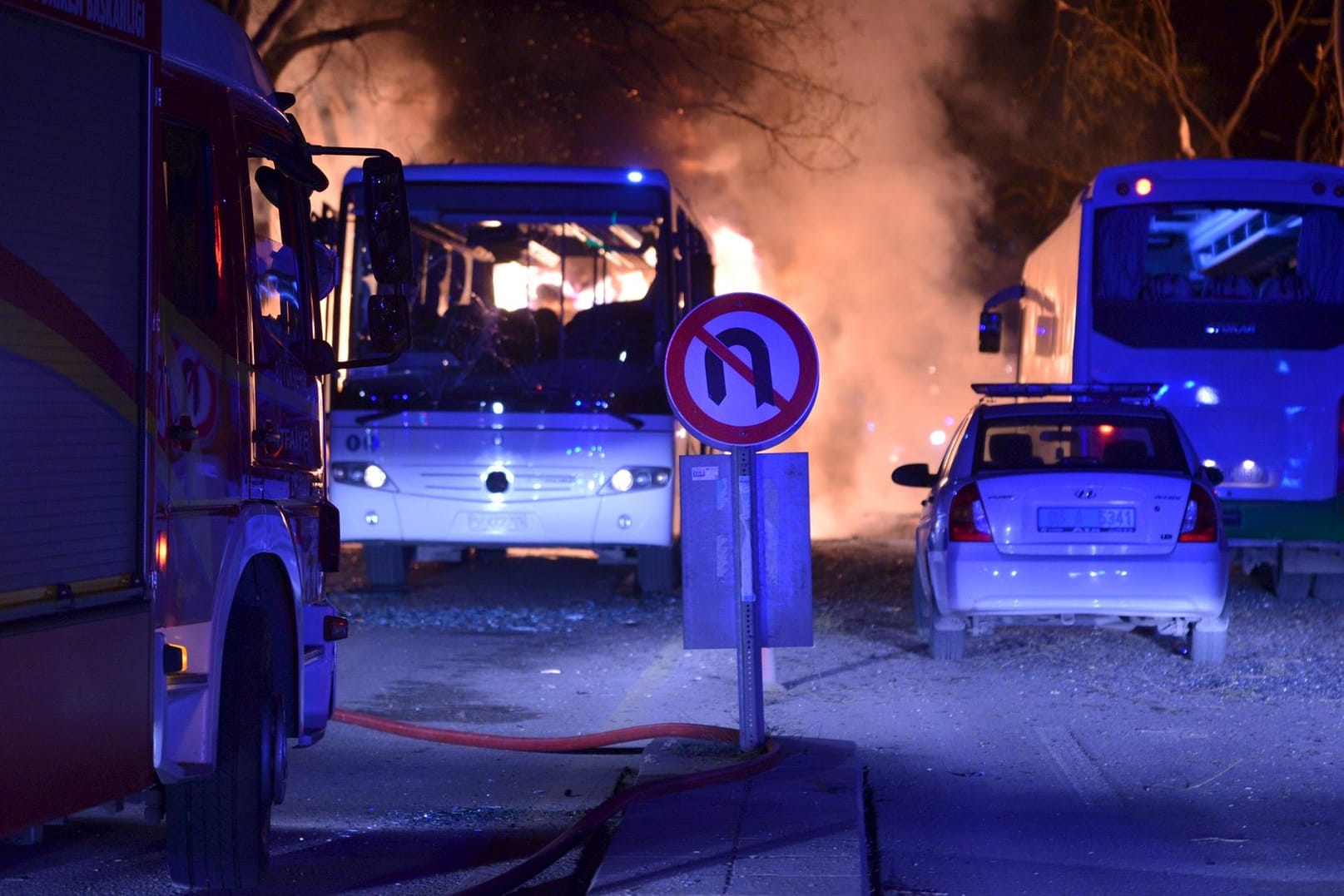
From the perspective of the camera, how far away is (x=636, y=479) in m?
13.1

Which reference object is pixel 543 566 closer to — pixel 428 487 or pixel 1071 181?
pixel 428 487

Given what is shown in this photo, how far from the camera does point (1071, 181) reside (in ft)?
97.3

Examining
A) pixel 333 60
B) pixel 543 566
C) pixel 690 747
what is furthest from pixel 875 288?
pixel 690 747

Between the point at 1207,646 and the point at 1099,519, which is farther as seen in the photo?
the point at 1207,646

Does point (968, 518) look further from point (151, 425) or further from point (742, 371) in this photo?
point (151, 425)

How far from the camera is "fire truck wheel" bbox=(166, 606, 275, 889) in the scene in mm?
4883

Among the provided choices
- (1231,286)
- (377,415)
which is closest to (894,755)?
(377,415)

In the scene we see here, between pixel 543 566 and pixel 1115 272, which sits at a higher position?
pixel 1115 272

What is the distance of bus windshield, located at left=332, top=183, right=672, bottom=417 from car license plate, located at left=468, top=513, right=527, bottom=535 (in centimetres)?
80

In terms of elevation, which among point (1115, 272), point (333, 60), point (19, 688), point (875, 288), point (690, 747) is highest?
point (333, 60)

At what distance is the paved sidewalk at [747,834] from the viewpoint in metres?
5.12

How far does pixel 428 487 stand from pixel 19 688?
938 centimetres

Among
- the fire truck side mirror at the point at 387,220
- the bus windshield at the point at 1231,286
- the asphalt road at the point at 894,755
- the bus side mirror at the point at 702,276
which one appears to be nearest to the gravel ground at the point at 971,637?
the asphalt road at the point at 894,755

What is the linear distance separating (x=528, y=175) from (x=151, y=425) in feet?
30.5
